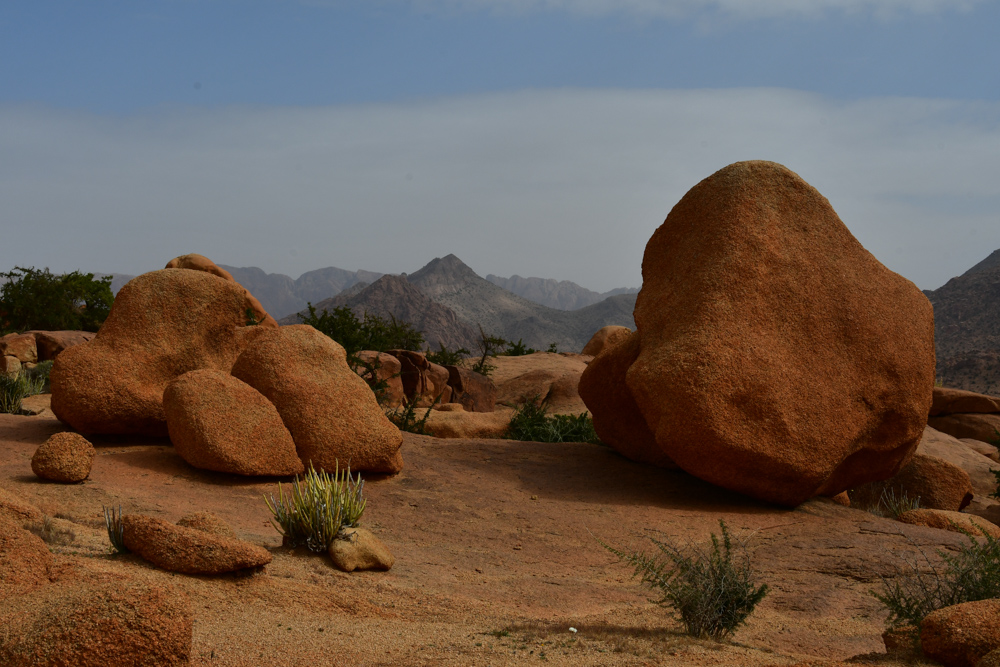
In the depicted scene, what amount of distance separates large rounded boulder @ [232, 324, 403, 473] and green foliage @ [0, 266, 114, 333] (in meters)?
15.6

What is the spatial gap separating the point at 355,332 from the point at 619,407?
383 inches

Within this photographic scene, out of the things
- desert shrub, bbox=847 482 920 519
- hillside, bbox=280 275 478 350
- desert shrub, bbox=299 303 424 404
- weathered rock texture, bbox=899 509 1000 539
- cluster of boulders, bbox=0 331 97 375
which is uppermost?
hillside, bbox=280 275 478 350

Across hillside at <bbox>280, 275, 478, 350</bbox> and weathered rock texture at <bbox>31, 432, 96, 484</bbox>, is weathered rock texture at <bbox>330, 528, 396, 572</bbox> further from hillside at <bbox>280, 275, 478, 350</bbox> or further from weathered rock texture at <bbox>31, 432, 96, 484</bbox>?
hillside at <bbox>280, 275, 478, 350</bbox>

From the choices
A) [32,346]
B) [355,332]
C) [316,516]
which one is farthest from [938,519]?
[32,346]

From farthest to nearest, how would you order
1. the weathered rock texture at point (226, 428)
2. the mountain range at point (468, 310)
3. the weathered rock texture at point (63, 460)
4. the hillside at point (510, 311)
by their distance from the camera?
the hillside at point (510, 311), the mountain range at point (468, 310), the weathered rock texture at point (226, 428), the weathered rock texture at point (63, 460)

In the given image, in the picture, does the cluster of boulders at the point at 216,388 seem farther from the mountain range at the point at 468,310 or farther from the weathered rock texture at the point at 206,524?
the mountain range at the point at 468,310

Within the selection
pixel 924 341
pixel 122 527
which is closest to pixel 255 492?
pixel 122 527

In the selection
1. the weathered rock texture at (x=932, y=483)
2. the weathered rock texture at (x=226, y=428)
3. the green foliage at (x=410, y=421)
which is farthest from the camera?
the green foliage at (x=410, y=421)

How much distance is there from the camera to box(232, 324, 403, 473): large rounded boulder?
28.0 feet

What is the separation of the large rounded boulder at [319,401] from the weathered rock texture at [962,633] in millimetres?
5955

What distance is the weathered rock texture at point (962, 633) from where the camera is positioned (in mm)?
3596

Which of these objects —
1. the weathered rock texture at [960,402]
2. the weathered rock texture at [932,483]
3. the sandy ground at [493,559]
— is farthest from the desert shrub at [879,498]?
the weathered rock texture at [960,402]

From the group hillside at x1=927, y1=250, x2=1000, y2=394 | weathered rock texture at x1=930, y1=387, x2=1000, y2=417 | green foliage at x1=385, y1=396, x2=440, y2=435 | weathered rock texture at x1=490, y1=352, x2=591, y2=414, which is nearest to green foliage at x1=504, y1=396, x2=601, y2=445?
green foliage at x1=385, y1=396, x2=440, y2=435

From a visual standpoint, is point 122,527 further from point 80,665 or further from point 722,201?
point 722,201
